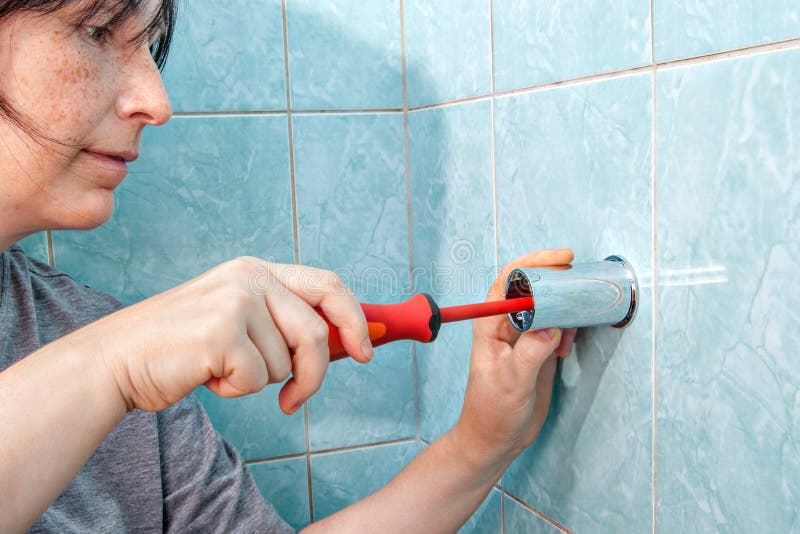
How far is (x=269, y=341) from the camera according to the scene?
522 millimetres

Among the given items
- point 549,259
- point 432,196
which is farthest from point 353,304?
point 432,196

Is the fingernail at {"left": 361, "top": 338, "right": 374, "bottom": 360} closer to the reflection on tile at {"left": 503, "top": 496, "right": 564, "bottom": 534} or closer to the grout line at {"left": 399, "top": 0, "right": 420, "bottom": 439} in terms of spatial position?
the reflection on tile at {"left": 503, "top": 496, "right": 564, "bottom": 534}

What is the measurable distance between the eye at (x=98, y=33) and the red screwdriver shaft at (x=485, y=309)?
359mm

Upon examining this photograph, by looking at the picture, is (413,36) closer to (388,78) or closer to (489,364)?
(388,78)

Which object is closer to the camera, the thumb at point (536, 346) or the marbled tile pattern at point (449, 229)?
the thumb at point (536, 346)

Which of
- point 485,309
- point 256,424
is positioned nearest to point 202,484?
point 256,424

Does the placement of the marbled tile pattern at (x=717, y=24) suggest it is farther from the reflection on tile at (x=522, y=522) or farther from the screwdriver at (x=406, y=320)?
the reflection on tile at (x=522, y=522)

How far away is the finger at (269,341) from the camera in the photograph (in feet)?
1.69

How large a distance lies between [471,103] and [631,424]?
16.2 inches

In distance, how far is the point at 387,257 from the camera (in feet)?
3.36

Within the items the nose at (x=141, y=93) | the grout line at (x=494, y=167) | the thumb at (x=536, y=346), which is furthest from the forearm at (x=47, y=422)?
the grout line at (x=494, y=167)

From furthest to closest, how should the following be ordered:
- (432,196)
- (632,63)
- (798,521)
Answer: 1. (432,196)
2. (632,63)
3. (798,521)

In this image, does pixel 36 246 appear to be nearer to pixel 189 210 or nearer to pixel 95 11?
pixel 189 210

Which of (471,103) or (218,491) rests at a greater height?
(471,103)
